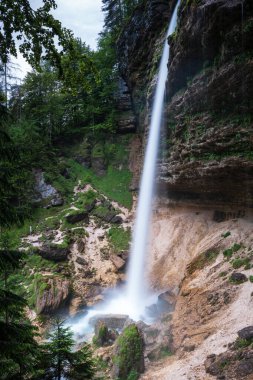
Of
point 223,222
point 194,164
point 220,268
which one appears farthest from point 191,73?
point 220,268

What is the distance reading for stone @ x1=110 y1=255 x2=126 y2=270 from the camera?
65.5ft

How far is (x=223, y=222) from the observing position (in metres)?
17.2

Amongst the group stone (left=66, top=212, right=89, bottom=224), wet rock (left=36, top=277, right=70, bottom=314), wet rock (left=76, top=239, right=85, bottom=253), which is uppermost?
stone (left=66, top=212, right=89, bottom=224)

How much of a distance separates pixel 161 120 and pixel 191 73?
15.2ft

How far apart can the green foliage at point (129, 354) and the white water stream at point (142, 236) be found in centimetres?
397

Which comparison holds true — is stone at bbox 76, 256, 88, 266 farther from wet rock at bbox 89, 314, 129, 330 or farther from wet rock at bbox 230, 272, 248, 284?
wet rock at bbox 230, 272, 248, 284

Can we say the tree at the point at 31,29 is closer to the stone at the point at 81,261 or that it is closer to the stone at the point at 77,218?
the stone at the point at 81,261

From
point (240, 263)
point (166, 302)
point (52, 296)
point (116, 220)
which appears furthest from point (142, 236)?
point (240, 263)

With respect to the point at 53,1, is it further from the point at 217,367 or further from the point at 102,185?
the point at 102,185

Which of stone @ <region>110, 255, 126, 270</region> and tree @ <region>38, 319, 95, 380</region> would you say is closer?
tree @ <region>38, 319, 95, 380</region>

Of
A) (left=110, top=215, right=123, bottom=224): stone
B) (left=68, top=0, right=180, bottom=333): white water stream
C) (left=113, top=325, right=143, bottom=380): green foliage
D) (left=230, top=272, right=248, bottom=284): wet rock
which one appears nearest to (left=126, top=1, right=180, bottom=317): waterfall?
(left=68, top=0, right=180, bottom=333): white water stream

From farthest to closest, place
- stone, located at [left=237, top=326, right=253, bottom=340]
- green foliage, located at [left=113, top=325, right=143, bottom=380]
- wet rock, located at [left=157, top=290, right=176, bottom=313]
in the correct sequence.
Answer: wet rock, located at [left=157, top=290, right=176, bottom=313], green foliage, located at [left=113, top=325, right=143, bottom=380], stone, located at [left=237, top=326, right=253, bottom=340]

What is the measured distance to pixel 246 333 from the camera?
9242mm

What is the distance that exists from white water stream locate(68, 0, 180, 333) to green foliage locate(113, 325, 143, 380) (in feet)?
13.0
